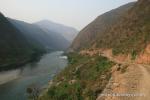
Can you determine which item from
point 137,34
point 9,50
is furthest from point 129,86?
point 9,50

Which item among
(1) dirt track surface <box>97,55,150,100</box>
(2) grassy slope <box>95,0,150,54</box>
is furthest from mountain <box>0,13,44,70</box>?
(1) dirt track surface <box>97,55,150,100</box>

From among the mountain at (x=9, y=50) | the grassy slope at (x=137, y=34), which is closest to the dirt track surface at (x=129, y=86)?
the grassy slope at (x=137, y=34)

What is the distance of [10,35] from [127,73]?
431 feet

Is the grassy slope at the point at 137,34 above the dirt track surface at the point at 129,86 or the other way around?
above

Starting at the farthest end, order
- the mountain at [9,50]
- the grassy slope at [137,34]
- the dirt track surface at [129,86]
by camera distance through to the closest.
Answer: the mountain at [9,50], the grassy slope at [137,34], the dirt track surface at [129,86]

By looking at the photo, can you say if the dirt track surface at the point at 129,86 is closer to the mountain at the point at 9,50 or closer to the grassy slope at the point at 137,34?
the grassy slope at the point at 137,34

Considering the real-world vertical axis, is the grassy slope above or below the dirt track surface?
above

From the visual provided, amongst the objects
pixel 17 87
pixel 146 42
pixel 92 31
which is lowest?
pixel 17 87

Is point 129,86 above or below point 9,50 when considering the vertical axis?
below

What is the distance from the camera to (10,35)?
157375mm

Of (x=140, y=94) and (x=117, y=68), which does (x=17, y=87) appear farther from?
(x=140, y=94)

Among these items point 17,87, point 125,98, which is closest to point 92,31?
point 17,87

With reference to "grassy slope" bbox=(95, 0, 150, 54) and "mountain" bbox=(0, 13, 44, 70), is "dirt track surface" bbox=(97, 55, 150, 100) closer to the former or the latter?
"grassy slope" bbox=(95, 0, 150, 54)

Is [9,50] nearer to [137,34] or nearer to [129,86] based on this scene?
[137,34]
